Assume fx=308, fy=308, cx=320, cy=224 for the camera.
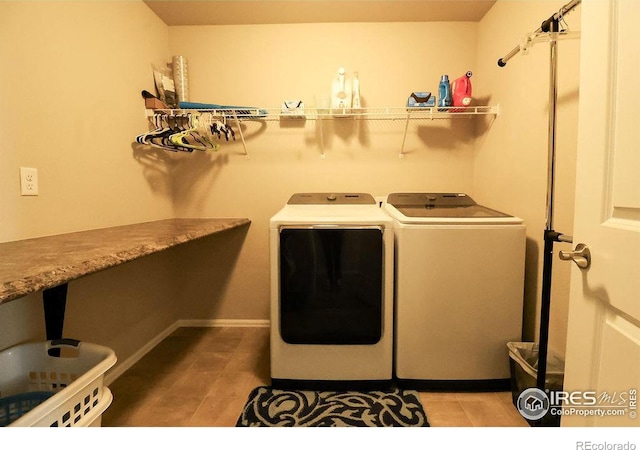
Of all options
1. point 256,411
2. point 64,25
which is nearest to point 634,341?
point 256,411

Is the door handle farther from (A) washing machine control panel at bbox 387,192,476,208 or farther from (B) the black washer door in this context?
(A) washing machine control panel at bbox 387,192,476,208

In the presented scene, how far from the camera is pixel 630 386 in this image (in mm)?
680

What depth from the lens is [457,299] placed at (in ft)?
5.24

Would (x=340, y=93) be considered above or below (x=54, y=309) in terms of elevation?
above

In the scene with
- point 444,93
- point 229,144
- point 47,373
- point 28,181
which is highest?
point 444,93

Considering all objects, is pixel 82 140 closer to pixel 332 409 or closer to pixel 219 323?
pixel 219 323

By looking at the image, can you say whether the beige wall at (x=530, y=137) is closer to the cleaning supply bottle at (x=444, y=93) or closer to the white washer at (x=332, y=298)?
the cleaning supply bottle at (x=444, y=93)

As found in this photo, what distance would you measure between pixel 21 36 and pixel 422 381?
245 centimetres

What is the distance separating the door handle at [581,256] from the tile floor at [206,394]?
984mm

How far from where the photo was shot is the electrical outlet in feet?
4.25

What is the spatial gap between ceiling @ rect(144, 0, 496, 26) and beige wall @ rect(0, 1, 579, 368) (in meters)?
0.07

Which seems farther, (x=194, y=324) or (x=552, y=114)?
(x=194, y=324)

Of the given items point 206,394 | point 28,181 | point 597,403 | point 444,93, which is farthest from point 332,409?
point 444,93

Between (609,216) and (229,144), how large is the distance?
90.7 inches
